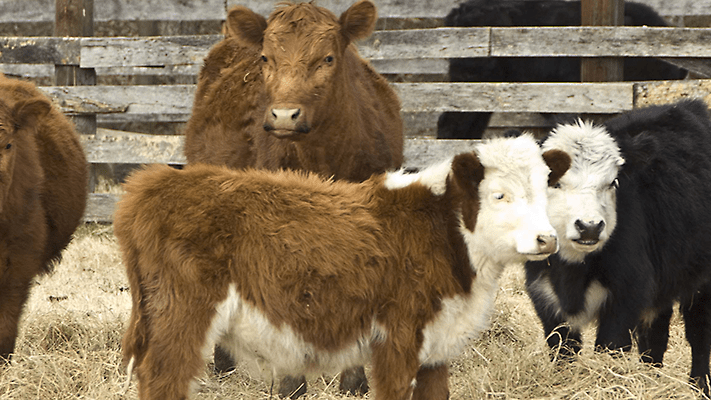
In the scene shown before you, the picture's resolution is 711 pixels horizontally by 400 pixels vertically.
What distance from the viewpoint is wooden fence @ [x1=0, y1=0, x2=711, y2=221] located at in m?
6.87

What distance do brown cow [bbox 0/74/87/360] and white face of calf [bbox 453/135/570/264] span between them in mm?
2490

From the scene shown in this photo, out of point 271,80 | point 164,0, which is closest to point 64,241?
point 271,80

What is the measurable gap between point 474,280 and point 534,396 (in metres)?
0.98

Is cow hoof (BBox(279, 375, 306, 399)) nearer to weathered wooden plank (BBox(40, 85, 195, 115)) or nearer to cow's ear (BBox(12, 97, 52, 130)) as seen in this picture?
cow's ear (BBox(12, 97, 52, 130))

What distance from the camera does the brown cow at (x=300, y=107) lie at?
4.28 m

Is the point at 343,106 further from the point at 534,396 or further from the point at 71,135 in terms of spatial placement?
the point at 71,135

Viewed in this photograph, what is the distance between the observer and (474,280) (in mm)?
3426

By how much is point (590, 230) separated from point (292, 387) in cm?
163

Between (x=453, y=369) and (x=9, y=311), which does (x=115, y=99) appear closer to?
(x=9, y=311)

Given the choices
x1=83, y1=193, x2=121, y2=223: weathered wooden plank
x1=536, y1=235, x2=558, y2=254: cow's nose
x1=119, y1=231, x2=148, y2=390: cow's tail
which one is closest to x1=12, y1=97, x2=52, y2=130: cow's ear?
x1=119, y1=231, x2=148, y2=390: cow's tail

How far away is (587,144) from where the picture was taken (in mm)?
4352

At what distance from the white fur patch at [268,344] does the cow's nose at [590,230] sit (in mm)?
1260

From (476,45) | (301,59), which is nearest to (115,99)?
(476,45)

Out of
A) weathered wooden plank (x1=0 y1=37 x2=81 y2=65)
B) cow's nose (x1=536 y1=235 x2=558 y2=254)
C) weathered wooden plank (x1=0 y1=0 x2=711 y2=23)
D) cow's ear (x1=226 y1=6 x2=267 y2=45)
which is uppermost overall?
weathered wooden plank (x1=0 y1=0 x2=711 y2=23)
